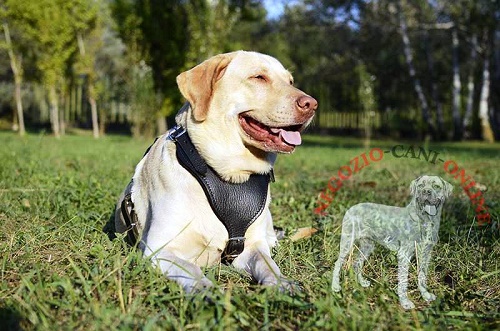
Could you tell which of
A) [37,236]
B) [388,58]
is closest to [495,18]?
[388,58]

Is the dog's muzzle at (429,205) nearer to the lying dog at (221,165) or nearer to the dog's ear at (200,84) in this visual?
the lying dog at (221,165)

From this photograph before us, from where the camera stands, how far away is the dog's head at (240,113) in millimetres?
2941

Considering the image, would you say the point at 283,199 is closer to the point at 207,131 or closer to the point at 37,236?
the point at 207,131

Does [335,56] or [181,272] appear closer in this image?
[181,272]

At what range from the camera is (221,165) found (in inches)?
115

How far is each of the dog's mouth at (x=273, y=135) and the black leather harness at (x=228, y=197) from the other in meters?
0.25

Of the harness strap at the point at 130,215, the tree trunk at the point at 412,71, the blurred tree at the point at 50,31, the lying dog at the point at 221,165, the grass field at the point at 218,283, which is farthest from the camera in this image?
the blurred tree at the point at 50,31

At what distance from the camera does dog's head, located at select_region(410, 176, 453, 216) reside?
7.69 feet

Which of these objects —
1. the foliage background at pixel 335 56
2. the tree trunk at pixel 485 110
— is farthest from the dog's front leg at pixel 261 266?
the tree trunk at pixel 485 110

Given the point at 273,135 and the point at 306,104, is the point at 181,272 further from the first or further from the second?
the point at 306,104

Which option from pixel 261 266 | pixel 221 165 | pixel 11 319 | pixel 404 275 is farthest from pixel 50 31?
pixel 404 275

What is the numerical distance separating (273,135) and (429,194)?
99 centimetres

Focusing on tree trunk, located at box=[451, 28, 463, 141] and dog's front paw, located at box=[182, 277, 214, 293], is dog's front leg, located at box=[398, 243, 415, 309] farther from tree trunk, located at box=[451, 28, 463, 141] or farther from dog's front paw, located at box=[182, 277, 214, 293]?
tree trunk, located at box=[451, 28, 463, 141]

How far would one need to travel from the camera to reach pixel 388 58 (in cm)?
2627
